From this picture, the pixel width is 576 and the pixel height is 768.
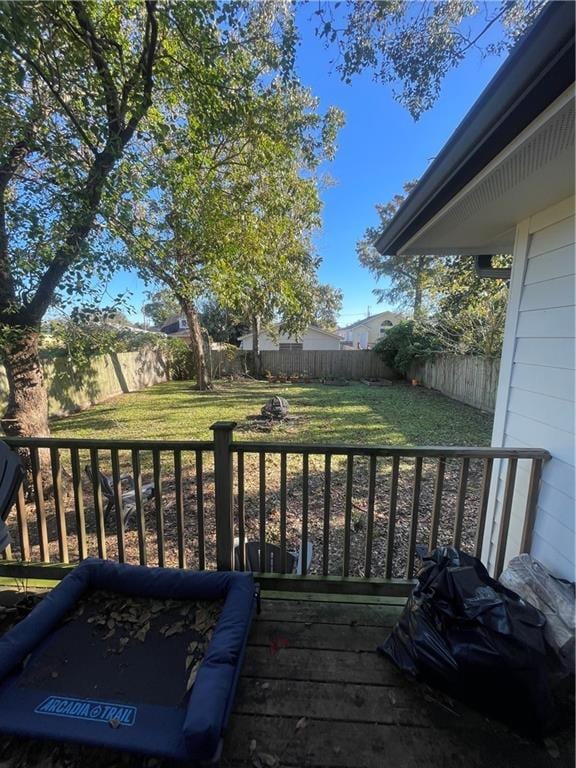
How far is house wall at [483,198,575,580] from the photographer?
172cm

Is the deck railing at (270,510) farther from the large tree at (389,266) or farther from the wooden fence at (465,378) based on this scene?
the large tree at (389,266)

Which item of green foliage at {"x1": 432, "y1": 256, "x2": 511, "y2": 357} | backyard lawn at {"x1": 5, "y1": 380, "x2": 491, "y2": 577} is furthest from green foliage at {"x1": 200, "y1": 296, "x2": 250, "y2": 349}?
green foliage at {"x1": 432, "y1": 256, "x2": 511, "y2": 357}

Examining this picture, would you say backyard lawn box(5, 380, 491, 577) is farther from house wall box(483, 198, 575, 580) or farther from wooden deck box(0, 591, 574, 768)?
house wall box(483, 198, 575, 580)

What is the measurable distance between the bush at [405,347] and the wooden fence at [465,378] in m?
0.50

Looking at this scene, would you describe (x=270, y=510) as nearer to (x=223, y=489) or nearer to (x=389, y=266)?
(x=223, y=489)

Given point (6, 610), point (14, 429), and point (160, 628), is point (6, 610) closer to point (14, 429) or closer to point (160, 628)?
point (160, 628)

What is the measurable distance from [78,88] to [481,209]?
10.2 feet

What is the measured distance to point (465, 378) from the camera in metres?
9.29

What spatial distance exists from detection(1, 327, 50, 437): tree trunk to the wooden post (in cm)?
296

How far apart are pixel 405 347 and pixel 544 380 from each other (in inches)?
469

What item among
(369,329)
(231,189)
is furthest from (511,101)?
(369,329)

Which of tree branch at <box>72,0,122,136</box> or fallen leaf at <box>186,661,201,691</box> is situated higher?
tree branch at <box>72,0,122,136</box>

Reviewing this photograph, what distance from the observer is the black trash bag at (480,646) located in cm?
124

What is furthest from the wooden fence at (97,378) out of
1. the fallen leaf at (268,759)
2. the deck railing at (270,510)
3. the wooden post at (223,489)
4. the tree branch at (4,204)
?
the fallen leaf at (268,759)
